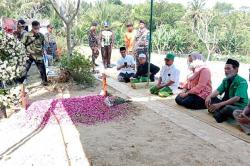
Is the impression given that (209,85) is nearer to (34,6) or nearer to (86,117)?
(86,117)

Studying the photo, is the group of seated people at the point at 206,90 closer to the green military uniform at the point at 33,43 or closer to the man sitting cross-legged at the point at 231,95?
the man sitting cross-legged at the point at 231,95

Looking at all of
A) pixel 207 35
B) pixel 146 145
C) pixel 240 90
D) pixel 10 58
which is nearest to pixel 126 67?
pixel 10 58

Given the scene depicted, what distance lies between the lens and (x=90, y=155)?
415 centimetres

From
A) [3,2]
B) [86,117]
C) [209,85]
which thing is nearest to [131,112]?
[86,117]

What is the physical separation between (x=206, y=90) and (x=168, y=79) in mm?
1282

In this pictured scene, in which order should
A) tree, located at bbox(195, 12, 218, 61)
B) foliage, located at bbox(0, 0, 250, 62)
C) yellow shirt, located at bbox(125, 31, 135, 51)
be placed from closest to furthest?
yellow shirt, located at bbox(125, 31, 135, 51) → foliage, located at bbox(0, 0, 250, 62) → tree, located at bbox(195, 12, 218, 61)

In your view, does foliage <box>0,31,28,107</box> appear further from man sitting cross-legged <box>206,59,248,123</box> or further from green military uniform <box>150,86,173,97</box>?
man sitting cross-legged <box>206,59,248,123</box>

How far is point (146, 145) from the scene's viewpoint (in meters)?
4.50

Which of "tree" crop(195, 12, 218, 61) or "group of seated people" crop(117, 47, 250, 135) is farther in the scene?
"tree" crop(195, 12, 218, 61)

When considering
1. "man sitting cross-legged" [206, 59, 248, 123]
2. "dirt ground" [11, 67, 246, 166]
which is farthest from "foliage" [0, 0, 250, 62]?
"man sitting cross-legged" [206, 59, 248, 123]

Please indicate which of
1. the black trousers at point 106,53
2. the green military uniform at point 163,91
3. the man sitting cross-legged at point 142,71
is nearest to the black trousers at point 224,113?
the green military uniform at point 163,91

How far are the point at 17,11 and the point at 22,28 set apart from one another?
33.5m

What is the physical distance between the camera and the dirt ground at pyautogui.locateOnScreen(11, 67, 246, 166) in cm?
399

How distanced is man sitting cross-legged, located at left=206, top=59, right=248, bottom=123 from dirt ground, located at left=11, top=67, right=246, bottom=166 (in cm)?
81
